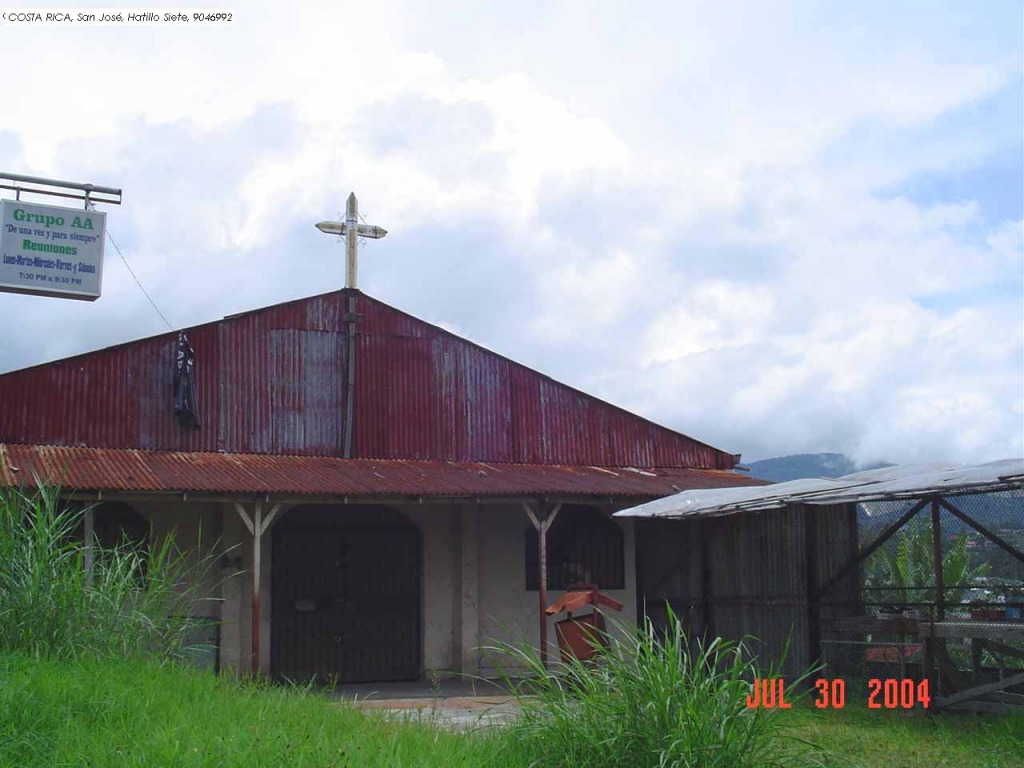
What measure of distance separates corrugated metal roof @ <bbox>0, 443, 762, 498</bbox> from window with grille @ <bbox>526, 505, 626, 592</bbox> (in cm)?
77

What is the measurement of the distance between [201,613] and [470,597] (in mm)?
3760

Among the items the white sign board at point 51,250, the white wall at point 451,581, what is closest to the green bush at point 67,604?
the white sign board at point 51,250

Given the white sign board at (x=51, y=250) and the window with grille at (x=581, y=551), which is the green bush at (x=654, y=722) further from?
the window with grille at (x=581, y=551)

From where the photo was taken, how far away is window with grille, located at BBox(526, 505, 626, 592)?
1720cm

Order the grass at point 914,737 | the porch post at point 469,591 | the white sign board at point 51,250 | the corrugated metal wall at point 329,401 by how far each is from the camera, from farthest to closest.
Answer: the porch post at point 469,591
the corrugated metal wall at point 329,401
the white sign board at point 51,250
the grass at point 914,737

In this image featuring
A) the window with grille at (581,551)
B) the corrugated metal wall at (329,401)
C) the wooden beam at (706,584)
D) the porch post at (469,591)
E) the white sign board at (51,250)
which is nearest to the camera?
the white sign board at (51,250)

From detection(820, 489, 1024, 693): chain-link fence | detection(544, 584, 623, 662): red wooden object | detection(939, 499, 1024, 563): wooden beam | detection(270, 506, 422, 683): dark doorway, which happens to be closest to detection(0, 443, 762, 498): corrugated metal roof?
detection(270, 506, 422, 683): dark doorway

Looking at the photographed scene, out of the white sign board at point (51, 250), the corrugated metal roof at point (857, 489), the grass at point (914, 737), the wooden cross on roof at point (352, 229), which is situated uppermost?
the wooden cross on roof at point (352, 229)

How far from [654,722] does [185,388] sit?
1104cm

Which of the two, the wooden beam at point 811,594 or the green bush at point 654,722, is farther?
the wooden beam at point 811,594

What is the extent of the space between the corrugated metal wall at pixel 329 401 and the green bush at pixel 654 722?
34.6 feet

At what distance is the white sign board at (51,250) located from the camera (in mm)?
12016

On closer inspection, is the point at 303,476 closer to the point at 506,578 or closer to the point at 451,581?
the point at 451,581
